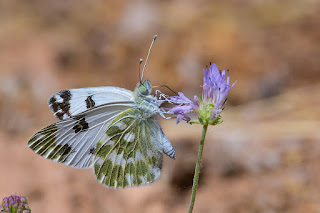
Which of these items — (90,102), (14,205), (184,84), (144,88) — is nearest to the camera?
(14,205)

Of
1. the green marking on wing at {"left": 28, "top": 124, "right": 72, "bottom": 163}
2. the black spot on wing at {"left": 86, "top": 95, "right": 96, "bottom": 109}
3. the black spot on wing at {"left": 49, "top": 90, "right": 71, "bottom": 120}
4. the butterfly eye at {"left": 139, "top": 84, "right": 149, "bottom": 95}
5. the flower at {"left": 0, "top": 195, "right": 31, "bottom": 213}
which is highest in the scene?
the butterfly eye at {"left": 139, "top": 84, "right": 149, "bottom": 95}

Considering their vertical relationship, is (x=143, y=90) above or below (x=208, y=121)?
above

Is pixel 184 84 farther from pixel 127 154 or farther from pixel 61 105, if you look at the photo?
pixel 61 105

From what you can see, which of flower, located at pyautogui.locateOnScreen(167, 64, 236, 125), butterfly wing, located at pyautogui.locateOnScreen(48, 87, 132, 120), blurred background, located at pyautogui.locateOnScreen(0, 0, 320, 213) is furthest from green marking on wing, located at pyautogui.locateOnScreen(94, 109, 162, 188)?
blurred background, located at pyautogui.locateOnScreen(0, 0, 320, 213)

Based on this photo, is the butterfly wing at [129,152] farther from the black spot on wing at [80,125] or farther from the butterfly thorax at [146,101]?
the black spot on wing at [80,125]

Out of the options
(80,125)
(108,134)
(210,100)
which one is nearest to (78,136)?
(80,125)

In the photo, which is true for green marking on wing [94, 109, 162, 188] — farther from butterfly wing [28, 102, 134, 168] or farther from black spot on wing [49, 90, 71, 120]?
black spot on wing [49, 90, 71, 120]
